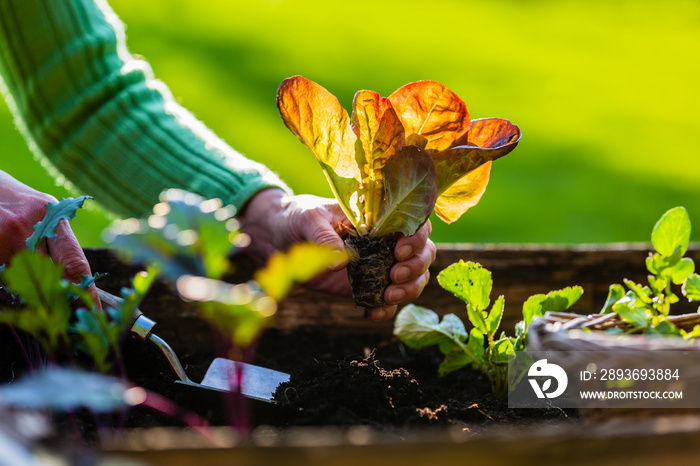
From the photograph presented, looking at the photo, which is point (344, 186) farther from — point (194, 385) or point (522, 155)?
point (522, 155)

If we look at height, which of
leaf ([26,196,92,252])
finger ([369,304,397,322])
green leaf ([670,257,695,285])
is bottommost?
finger ([369,304,397,322])

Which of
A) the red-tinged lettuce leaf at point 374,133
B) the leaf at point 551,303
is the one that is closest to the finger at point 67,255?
the red-tinged lettuce leaf at point 374,133

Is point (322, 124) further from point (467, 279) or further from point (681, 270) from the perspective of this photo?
point (681, 270)

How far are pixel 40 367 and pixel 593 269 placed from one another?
1230 millimetres

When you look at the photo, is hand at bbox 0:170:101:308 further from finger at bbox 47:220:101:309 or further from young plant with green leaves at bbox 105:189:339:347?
young plant with green leaves at bbox 105:189:339:347

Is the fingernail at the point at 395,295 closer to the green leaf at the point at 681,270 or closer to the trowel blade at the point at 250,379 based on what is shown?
the trowel blade at the point at 250,379

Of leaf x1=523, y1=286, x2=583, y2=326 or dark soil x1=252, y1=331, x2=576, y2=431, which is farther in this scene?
→ leaf x1=523, y1=286, x2=583, y2=326

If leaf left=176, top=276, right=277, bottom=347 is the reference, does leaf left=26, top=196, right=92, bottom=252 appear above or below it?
below

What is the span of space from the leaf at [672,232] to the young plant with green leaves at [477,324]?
15cm

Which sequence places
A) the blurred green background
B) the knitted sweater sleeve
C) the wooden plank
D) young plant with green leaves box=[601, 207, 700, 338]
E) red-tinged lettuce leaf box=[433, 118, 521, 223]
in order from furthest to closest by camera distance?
the blurred green background, the knitted sweater sleeve, the wooden plank, red-tinged lettuce leaf box=[433, 118, 521, 223], young plant with green leaves box=[601, 207, 700, 338]

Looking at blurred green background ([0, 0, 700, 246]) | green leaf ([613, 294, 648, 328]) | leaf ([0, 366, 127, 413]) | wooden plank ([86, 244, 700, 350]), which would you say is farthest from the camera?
blurred green background ([0, 0, 700, 246])

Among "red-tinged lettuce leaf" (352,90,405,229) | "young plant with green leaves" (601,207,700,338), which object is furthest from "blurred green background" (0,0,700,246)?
"young plant with green leaves" (601,207,700,338)

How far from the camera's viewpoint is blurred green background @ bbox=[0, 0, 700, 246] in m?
4.11

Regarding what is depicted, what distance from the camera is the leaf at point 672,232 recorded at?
0.89 metres
